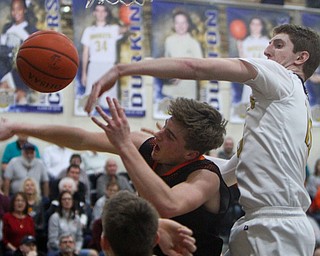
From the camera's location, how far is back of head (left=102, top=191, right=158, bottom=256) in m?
2.71

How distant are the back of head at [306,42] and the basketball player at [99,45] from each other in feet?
25.2

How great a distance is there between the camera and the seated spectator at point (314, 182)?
38.0 feet

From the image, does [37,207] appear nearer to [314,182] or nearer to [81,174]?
[81,174]

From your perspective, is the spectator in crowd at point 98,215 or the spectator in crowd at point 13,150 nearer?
the spectator in crowd at point 98,215

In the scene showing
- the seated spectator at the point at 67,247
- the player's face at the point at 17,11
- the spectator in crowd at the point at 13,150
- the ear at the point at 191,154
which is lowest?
the seated spectator at the point at 67,247

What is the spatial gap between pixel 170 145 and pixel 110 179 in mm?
6708

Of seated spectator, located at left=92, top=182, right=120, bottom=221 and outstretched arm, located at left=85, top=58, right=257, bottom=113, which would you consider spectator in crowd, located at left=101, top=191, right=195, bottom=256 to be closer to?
outstretched arm, located at left=85, top=58, right=257, bottom=113

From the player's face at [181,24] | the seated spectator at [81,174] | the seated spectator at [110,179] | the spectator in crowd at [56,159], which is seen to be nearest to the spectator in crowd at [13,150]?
the spectator in crowd at [56,159]

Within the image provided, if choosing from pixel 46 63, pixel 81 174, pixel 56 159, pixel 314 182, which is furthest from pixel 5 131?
pixel 314 182

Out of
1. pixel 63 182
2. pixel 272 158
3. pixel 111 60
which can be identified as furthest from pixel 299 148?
pixel 111 60

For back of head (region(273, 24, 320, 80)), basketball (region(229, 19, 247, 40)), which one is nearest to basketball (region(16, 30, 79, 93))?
back of head (region(273, 24, 320, 80))

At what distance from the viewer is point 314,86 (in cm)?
1311

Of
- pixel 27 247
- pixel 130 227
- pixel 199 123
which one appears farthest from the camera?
pixel 27 247

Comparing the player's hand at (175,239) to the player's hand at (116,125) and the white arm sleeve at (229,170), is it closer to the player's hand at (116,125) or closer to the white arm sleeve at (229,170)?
the player's hand at (116,125)
